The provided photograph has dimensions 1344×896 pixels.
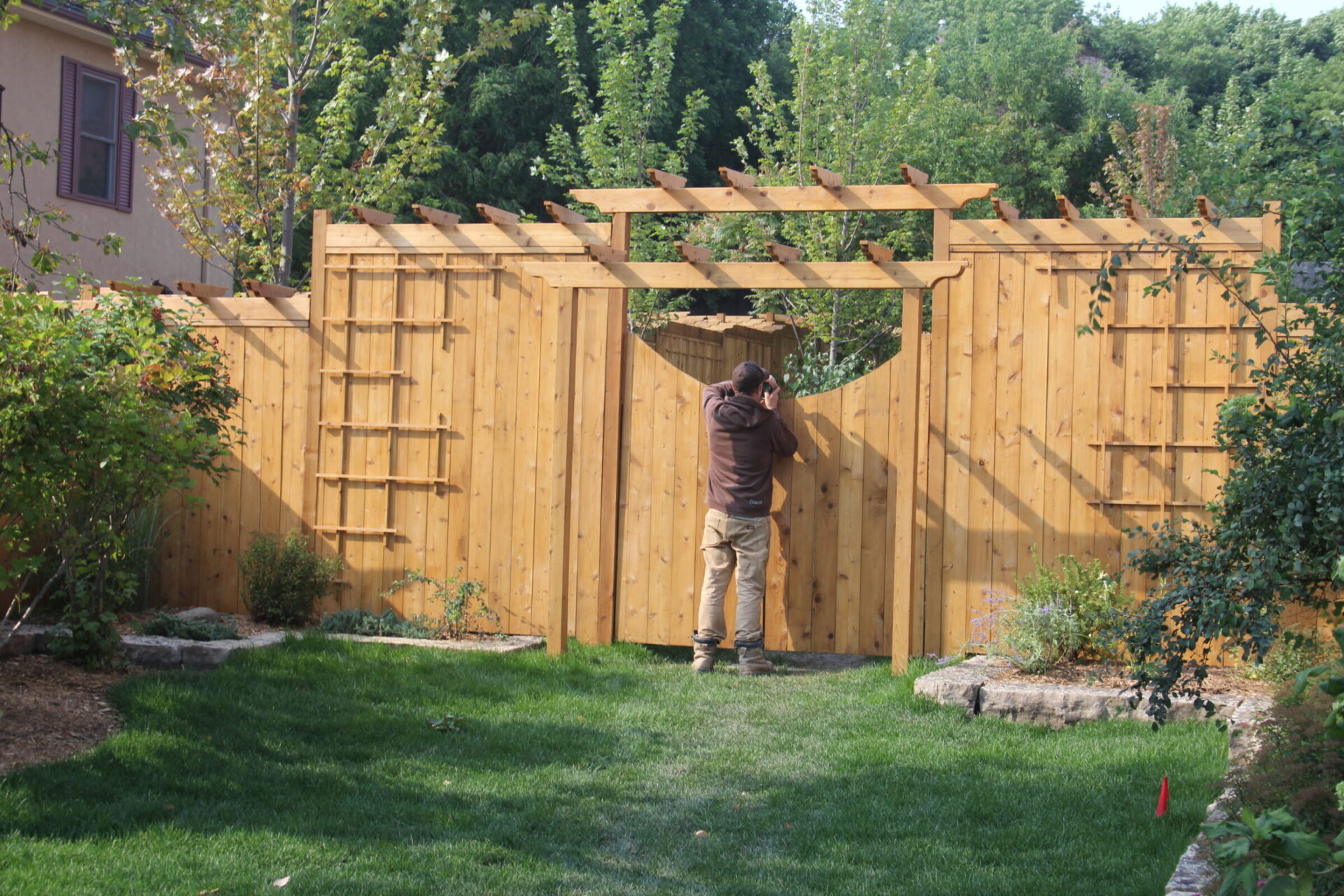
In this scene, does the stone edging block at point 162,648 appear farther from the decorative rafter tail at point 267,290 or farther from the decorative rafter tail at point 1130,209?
the decorative rafter tail at point 1130,209

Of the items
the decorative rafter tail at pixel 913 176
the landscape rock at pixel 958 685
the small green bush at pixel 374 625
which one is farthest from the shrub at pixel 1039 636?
the small green bush at pixel 374 625

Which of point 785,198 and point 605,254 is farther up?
point 785,198

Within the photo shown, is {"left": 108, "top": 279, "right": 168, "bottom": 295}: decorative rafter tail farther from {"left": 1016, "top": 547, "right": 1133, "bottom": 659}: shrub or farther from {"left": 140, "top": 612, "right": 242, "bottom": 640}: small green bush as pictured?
{"left": 1016, "top": 547, "right": 1133, "bottom": 659}: shrub

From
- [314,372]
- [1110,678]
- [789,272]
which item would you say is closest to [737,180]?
[789,272]

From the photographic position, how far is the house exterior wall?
46.4 feet

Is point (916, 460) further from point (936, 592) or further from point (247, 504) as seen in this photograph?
point (247, 504)

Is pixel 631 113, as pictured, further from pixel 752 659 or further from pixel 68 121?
pixel 752 659

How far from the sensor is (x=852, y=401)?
836 cm

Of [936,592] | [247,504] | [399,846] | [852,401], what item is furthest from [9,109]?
[399,846]

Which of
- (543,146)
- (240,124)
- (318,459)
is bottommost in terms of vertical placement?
(318,459)

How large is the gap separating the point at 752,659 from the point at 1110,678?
217 cm

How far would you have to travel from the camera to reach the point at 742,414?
26.4 feet

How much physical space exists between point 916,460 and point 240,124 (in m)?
8.40

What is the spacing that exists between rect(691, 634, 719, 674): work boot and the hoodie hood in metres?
1.35
